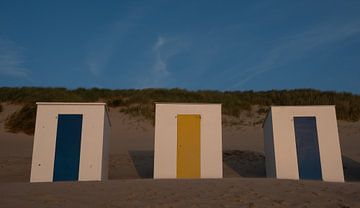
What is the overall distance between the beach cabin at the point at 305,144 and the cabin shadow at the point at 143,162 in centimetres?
424

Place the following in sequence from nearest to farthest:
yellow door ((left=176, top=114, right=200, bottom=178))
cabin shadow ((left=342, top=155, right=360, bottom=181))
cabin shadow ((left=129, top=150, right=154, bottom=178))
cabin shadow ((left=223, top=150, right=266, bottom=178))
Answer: yellow door ((left=176, top=114, right=200, bottom=178)) < cabin shadow ((left=342, top=155, right=360, bottom=181)) < cabin shadow ((left=129, top=150, right=154, bottom=178)) < cabin shadow ((left=223, top=150, right=266, bottom=178))

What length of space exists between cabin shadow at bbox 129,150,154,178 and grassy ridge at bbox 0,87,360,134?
490cm

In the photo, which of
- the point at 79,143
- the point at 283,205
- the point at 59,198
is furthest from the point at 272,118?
the point at 59,198

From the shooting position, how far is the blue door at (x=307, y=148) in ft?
35.5

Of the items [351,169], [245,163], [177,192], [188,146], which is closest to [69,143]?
[188,146]

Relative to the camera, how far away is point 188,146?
11.1 metres

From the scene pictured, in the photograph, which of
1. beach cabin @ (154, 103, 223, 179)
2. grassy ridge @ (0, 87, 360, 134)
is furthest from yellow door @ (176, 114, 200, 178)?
grassy ridge @ (0, 87, 360, 134)

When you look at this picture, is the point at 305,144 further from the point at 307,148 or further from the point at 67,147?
the point at 67,147

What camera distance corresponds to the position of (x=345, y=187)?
7.41m

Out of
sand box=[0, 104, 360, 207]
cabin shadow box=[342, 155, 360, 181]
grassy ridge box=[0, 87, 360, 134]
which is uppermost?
grassy ridge box=[0, 87, 360, 134]

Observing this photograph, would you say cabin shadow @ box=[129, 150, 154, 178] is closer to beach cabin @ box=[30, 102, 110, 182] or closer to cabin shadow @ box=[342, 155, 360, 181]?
beach cabin @ box=[30, 102, 110, 182]

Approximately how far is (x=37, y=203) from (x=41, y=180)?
4639 millimetres

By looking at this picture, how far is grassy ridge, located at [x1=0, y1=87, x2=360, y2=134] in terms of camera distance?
21.3m

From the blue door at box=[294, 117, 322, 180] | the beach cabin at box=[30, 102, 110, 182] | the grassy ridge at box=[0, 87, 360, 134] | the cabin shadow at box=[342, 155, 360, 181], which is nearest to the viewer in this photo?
the beach cabin at box=[30, 102, 110, 182]
